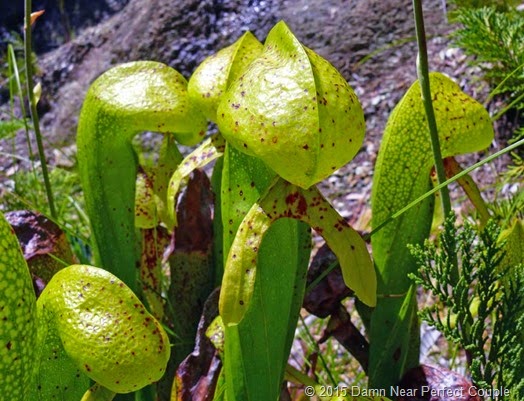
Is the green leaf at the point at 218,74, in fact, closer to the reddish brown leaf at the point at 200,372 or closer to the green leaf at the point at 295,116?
the green leaf at the point at 295,116

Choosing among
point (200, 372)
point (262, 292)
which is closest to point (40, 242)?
point (200, 372)

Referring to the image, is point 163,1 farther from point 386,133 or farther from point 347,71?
point 386,133

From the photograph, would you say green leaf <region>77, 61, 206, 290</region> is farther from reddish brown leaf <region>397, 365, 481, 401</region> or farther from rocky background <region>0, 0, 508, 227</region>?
rocky background <region>0, 0, 508, 227</region>

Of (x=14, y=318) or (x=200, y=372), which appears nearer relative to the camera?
(x=14, y=318)

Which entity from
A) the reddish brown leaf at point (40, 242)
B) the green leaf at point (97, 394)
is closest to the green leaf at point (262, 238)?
the green leaf at point (97, 394)

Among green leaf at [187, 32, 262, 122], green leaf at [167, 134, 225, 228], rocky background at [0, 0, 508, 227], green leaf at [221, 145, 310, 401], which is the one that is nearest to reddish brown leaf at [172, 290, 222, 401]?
green leaf at [221, 145, 310, 401]

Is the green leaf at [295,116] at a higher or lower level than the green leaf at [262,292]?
higher

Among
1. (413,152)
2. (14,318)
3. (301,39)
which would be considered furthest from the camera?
(301,39)

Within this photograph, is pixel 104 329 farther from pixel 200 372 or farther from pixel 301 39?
pixel 301 39
